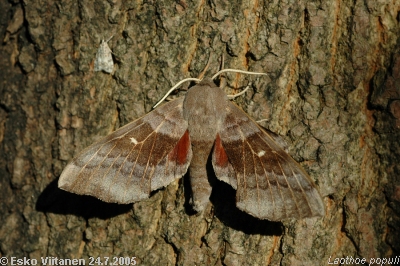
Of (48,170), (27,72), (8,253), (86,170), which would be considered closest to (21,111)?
Answer: (27,72)

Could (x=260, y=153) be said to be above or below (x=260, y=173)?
above

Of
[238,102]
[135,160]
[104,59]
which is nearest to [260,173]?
[238,102]

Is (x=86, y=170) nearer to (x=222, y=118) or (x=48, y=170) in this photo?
(x=48, y=170)

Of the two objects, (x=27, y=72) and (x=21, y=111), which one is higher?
(x=27, y=72)

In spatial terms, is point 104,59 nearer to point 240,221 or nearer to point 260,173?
point 260,173

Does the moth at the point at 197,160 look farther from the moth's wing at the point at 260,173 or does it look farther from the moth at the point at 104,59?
the moth at the point at 104,59

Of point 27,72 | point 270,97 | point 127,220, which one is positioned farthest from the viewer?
point 27,72
